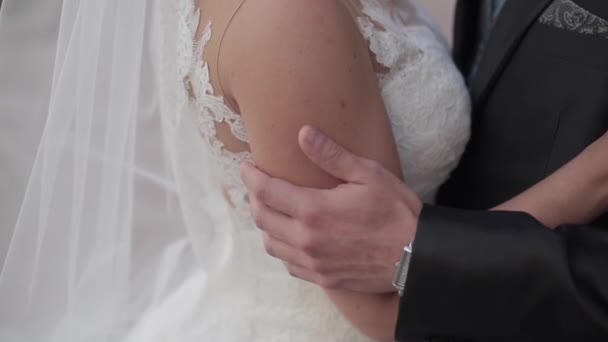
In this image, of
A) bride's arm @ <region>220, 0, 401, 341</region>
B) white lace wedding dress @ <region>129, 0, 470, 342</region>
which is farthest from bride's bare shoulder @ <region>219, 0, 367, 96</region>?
white lace wedding dress @ <region>129, 0, 470, 342</region>

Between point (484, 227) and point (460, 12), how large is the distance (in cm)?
61

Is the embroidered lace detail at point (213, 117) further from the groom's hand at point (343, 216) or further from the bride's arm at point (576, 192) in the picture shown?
the bride's arm at point (576, 192)

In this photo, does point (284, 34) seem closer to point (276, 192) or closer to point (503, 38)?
point (276, 192)

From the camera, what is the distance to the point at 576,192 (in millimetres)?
906

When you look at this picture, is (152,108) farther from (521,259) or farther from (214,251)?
(521,259)

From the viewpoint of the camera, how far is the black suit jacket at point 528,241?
77cm

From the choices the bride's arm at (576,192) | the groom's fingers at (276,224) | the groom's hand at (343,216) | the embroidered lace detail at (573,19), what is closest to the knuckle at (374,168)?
the groom's hand at (343,216)

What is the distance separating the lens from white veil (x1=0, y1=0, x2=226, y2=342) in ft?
2.93

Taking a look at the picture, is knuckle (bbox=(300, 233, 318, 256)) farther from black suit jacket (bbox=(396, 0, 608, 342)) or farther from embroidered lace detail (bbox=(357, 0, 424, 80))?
embroidered lace detail (bbox=(357, 0, 424, 80))

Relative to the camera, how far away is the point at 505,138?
3.45ft

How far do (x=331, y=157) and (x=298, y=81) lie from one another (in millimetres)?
89

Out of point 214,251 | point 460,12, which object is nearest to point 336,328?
point 214,251

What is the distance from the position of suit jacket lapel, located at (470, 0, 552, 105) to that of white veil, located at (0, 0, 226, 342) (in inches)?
16.3

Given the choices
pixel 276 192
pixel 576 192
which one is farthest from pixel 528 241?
pixel 276 192
